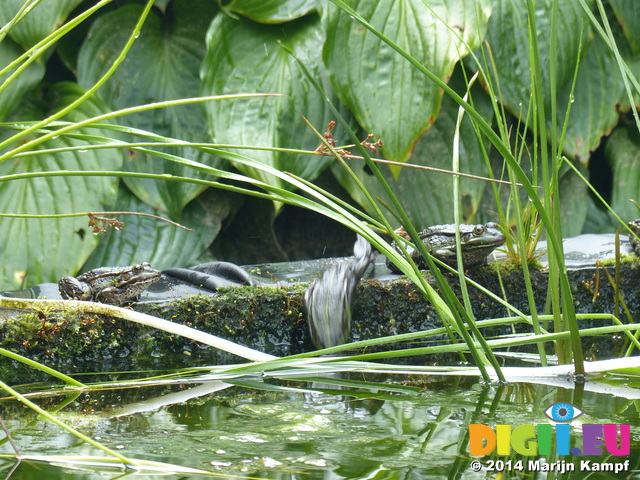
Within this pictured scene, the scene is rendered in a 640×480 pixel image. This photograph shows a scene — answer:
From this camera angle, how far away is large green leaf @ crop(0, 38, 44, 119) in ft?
8.51

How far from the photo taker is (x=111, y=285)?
1.57 metres

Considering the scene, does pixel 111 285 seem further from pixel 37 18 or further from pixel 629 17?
pixel 629 17

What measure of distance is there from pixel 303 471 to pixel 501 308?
4.03 feet

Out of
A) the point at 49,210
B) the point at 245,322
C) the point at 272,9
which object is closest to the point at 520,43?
the point at 272,9

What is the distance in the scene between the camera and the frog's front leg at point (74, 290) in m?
1.56

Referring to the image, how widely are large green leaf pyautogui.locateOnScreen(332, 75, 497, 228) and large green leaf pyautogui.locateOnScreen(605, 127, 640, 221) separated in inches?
23.9

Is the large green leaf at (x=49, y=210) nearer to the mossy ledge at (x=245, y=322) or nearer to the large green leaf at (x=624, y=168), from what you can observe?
the mossy ledge at (x=245, y=322)

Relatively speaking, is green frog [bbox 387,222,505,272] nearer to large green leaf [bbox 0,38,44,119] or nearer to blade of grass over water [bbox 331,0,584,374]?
blade of grass over water [bbox 331,0,584,374]

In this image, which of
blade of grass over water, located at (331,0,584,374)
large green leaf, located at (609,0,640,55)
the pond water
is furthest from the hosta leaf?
blade of grass over water, located at (331,0,584,374)

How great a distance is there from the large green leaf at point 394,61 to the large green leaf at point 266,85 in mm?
189

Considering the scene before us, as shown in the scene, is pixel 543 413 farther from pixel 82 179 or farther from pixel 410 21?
pixel 82 179

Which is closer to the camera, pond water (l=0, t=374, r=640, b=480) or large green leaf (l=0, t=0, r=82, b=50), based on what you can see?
pond water (l=0, t=374, r=640, b=480)

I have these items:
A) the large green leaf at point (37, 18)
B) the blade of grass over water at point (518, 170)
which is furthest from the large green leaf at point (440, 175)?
the blade of grass over water at point (518, 170)

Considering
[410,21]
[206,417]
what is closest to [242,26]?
[410,21]
